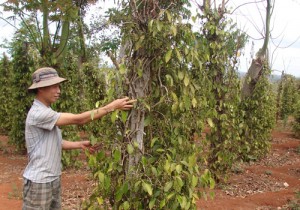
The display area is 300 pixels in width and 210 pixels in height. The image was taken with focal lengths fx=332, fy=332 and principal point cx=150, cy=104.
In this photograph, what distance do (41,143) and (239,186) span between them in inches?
179

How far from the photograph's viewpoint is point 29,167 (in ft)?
8.63

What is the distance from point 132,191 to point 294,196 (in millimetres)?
4055

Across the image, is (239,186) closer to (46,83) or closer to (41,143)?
(41,143)

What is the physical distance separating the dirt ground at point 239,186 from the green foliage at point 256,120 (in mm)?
345

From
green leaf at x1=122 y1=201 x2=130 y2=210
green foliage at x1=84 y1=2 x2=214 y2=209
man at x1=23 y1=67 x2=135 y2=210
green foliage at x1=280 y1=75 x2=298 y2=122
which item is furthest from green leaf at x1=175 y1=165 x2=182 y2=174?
green foliage at x1=280 y1=75 x2=298 y2=122

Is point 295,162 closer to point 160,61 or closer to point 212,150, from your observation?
point 212,150

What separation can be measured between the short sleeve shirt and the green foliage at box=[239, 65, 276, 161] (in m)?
5.49

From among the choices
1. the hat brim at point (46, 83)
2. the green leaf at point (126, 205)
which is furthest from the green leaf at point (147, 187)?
the hat brim at point (46, 83)

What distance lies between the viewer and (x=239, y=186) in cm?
620

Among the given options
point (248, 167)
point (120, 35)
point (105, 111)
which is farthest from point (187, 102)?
point (248, 167)

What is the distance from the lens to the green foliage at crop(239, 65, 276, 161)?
7.68 metres

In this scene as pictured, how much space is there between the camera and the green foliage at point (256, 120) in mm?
7680

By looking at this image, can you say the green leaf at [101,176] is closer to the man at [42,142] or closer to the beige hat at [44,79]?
the man at [42,142]

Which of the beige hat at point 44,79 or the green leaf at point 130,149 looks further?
the beige hat at point 44,79
